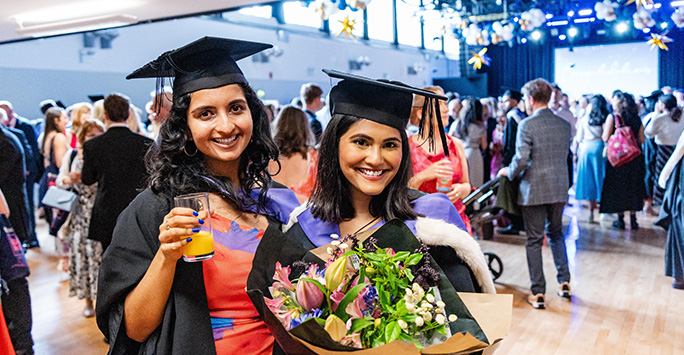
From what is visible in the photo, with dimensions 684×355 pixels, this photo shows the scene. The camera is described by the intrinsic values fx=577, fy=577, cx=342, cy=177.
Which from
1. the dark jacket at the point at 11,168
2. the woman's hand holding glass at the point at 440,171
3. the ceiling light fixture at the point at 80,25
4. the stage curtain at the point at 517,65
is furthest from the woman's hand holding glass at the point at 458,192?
the stage curtain at the point at 517,65

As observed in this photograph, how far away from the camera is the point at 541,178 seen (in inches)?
171

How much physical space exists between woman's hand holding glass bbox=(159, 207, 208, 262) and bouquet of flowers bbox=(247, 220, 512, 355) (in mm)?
156

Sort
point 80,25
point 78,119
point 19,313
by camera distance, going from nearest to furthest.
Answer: point 19,313
point 78,119
point 80,25

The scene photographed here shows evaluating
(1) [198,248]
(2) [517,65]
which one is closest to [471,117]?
(1) [198,248]

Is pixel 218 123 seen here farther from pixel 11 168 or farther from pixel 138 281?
pixel 11 168

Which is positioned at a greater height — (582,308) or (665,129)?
(665,129)

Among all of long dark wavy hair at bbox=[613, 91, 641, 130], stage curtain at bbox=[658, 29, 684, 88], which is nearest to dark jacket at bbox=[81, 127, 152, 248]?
long dark wavy hair at bbox=[613, 91, 641, 130]

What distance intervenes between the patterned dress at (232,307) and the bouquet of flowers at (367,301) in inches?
13.1

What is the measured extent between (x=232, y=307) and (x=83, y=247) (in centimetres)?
330

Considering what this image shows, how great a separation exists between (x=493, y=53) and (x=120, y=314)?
58.2 ft

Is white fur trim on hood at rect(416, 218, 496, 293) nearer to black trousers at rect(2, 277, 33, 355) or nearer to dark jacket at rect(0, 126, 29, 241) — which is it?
black trousers at rect(2, 277, 33, 355)

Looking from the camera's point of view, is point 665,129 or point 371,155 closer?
point 371,155

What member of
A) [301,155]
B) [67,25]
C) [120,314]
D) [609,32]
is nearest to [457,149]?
[301,155]

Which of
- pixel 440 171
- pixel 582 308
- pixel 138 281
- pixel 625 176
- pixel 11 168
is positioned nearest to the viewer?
pixel 138 281
